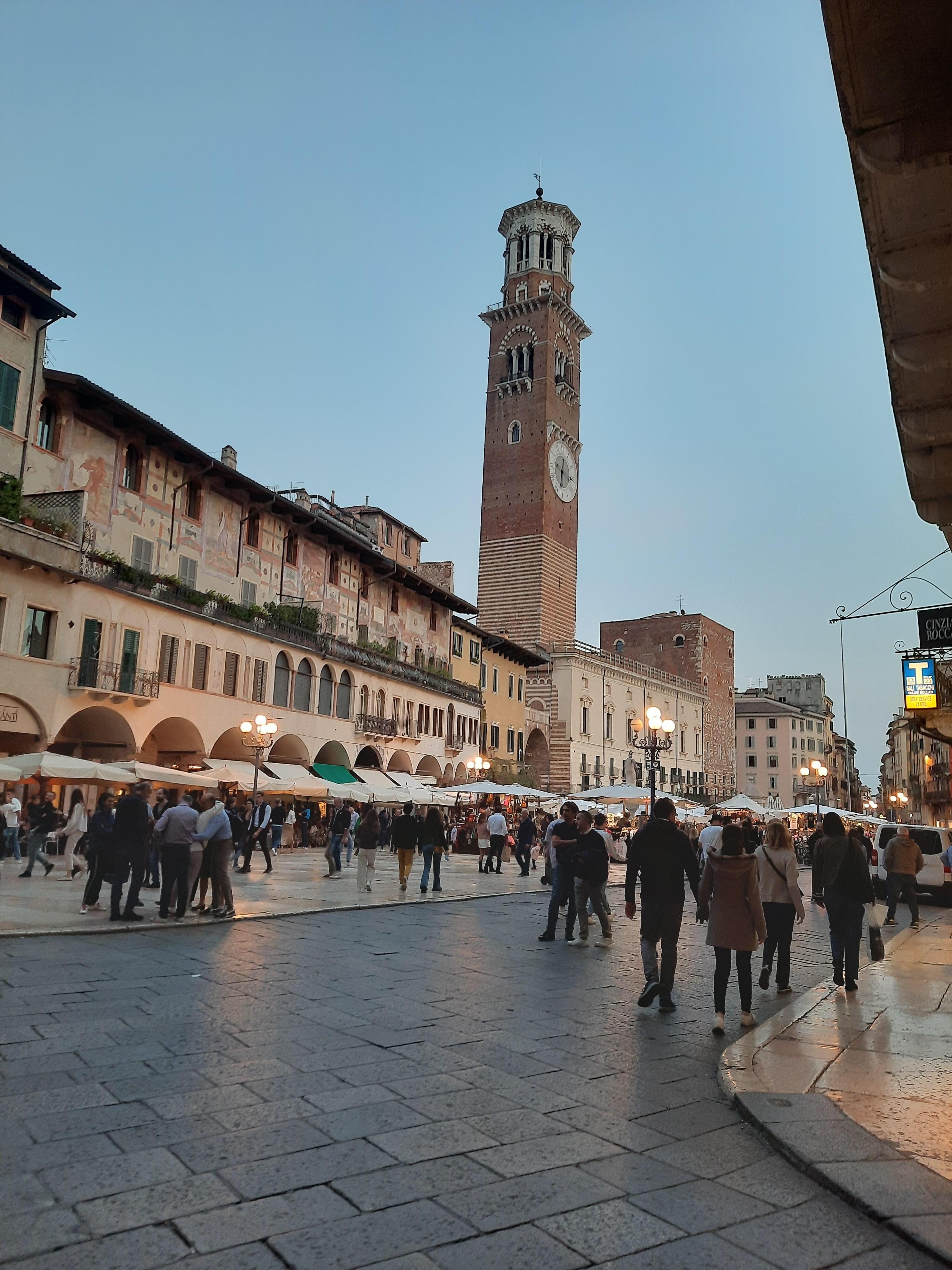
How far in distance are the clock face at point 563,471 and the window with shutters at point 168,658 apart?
122 feet

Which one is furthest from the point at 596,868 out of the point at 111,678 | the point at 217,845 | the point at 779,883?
the point at 111,678

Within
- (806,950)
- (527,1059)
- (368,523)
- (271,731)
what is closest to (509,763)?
(368,523)

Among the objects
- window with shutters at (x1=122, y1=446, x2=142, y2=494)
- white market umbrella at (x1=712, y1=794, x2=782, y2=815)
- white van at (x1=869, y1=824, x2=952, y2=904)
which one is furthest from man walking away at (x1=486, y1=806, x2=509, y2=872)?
window with shutters at (x1=122, y1=446, x2=142, y2=494)

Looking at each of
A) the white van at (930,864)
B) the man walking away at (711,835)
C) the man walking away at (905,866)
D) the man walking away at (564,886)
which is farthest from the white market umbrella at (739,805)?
the man walking away at (564,886)

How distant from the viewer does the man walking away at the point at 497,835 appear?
21812 mm

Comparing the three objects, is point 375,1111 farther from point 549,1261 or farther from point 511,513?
point 511,513

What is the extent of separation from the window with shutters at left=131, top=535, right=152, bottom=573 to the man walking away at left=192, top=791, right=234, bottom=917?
1545 centimetres

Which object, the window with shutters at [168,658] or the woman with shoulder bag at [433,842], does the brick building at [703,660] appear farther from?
the woman with shoulder bag at [433,842]

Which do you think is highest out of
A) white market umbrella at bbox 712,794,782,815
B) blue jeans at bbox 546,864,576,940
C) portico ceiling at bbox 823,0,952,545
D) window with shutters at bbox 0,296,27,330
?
window with shutters at bbox 0,296,27,330

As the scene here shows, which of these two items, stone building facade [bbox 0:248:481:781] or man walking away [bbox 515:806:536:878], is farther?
man walking away [bbox 515:806:536:878]

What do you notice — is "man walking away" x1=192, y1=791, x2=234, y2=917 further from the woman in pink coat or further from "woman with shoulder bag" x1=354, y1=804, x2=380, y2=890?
the woman in pink coat

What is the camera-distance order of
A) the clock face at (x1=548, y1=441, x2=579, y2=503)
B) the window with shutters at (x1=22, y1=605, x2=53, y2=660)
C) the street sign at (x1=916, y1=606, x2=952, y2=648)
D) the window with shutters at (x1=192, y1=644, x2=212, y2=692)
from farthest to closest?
the clock face at (x1=548, y1=441, x2=579, y2=503) → the window with shutters at (x1=192, y1=644, x2=212, y2=692) → the window with shutters at (x1=22, y1=605, x2=53, y2=660) → the street sign at (x1=916, y1=606, x2=952, y2=648)

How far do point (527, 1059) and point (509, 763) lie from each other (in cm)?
4477

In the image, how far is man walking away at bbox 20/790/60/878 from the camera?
16234mm
